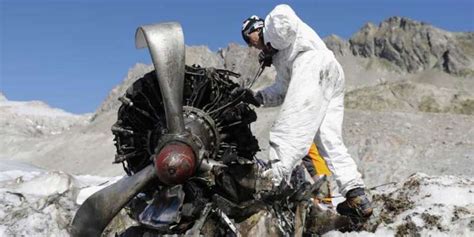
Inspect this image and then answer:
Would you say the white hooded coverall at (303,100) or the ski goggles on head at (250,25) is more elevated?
the ski goggles on head at (250,25)

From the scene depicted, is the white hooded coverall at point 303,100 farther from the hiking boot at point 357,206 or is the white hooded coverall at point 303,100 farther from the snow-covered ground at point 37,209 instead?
the snow-covered ground at point 37,209

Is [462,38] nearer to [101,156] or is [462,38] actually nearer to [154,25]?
[101,156]

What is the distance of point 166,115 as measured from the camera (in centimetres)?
553

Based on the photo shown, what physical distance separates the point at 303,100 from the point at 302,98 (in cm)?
2

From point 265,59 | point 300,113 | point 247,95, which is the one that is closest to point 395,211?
point 300,113

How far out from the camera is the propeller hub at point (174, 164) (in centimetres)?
507

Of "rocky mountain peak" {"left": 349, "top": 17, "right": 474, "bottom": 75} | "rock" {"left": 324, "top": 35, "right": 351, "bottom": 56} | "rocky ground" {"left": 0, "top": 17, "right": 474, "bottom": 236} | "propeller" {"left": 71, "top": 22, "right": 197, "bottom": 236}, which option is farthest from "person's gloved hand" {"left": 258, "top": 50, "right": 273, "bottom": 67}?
"rock" {"left": 324, "top": 35, "right": 351, "bottom": 56}

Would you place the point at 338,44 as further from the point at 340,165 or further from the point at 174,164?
the point at 174,164

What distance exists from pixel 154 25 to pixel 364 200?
2.79 metres

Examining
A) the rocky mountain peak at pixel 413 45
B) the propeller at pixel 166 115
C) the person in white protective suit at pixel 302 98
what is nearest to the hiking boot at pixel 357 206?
the person in white protective suit at pixel 302 98

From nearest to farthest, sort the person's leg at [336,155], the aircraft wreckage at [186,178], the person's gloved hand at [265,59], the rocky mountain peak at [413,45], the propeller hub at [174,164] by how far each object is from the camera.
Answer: the propeller hub at [174,164] → the aircraft wreckage at [186,178] → the person's leg at [336,155] → the person's gloved hand at [265,59] → the rocky mountain peak at [413,45]

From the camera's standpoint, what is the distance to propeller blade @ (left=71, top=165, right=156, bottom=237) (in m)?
5.48

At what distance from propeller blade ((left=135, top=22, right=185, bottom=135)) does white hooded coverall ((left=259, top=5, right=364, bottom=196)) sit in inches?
36.3

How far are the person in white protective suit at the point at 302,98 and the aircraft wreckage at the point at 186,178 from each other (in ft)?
1.01
